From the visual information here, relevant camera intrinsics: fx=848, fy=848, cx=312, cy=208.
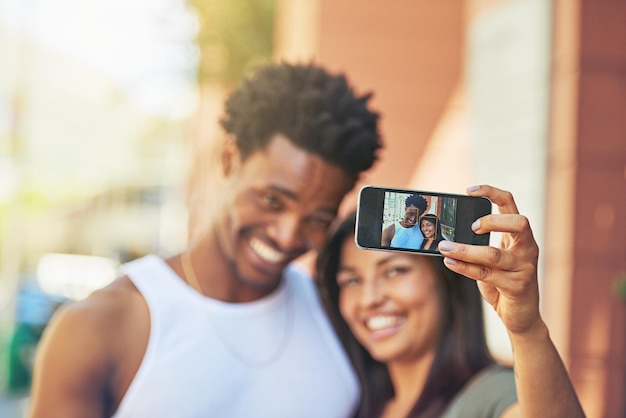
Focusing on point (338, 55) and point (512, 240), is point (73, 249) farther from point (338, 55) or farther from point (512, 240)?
point (512, 240)

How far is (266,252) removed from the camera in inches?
87.9

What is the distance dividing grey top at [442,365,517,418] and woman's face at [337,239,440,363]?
0.19 metres

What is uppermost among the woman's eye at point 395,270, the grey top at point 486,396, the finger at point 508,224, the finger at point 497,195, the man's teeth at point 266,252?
the finger at point 497,195

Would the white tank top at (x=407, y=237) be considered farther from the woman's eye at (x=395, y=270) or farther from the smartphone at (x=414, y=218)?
the woman's eye at (x=395, y=270)

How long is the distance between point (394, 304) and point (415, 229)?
2.40 ft

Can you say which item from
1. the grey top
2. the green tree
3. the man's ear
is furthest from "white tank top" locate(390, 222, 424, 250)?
the green tree

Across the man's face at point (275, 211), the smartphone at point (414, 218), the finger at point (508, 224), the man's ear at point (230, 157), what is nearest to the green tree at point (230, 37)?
the man's ear at point (230, 157)

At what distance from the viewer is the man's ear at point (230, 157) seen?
2.36 metres

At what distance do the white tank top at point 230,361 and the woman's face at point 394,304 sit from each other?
0.15 metres

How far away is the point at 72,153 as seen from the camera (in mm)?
21906

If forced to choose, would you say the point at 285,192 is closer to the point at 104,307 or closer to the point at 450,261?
the point at 104,307

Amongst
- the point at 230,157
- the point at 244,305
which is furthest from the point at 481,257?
the point at 230,157

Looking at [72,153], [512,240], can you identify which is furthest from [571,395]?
[72,153]

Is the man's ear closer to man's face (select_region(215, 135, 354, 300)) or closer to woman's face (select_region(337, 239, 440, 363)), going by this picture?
man's face (select_region(215, 135, 354, 300))
